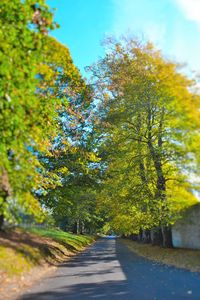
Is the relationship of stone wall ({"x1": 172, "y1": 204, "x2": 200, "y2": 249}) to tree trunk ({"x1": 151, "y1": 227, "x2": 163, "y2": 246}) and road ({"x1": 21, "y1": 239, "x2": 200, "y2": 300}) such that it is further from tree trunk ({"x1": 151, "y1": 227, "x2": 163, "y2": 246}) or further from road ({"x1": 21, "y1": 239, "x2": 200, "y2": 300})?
road ({"x1": 21, "y1": 239, "x2": 200, "y2": 300})

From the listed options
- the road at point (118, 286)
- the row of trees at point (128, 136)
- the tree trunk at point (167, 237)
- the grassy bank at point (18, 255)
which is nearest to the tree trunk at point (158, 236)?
the row of trees at point (128, 136)

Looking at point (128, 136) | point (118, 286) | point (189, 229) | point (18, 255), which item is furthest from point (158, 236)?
point (118, 286)

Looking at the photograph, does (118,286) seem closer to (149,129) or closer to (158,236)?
(149,129)

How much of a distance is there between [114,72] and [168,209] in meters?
10.7

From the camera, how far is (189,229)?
83.7 feet

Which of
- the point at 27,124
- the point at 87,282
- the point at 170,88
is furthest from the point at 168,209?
the point at 27,124

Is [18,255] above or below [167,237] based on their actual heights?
below

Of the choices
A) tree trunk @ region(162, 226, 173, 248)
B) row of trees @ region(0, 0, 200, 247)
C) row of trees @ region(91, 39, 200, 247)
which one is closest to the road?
row of trees @ region(0, 0, 200, 247)

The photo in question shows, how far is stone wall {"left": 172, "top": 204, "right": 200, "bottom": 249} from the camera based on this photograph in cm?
2384

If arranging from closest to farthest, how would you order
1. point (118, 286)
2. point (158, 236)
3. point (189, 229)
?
point (118, 286), point (189, 229), point (158, 236)

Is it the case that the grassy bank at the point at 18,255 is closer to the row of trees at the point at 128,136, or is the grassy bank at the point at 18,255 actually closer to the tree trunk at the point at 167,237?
the row of trees at the point at 128,136

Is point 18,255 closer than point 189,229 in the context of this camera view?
Yes

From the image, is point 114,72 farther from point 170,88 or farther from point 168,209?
point 168,209

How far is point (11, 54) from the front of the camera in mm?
8062
